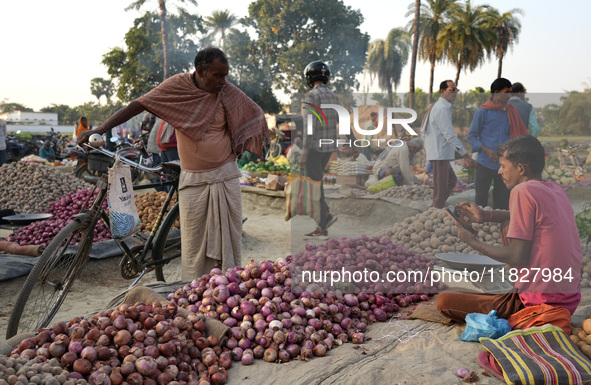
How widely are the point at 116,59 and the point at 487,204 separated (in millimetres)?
29193

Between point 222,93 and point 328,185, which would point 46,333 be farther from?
point 328,185

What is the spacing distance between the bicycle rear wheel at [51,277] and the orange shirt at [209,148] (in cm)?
76

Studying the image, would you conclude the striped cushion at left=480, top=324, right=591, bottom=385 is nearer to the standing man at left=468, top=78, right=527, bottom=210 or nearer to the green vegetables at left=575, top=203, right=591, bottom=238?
the standing man at left=468, top=78, right=527, bottom=210

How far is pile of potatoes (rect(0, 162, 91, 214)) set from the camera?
637 cm

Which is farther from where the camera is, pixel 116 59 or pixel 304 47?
pixel 116 59

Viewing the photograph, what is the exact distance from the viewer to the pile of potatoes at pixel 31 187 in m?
6.37

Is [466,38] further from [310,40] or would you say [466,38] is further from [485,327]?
[485,327]

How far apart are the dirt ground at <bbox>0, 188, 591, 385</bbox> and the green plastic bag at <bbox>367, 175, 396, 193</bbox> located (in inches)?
5.4

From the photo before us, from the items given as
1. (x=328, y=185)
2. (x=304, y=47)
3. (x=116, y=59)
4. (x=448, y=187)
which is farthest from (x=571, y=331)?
(x=116, y=59)

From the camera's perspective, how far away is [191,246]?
329 cm

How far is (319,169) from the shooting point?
14.6 feet

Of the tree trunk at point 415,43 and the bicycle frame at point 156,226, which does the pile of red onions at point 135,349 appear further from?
the tree trunk at point 415,43

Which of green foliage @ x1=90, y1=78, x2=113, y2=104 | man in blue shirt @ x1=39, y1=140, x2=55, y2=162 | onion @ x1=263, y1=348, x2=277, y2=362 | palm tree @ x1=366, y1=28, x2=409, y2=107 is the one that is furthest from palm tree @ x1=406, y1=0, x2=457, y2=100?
green foliage @ x1=90, y1=78, x2=113, y2=104

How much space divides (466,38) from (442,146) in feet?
82.4
